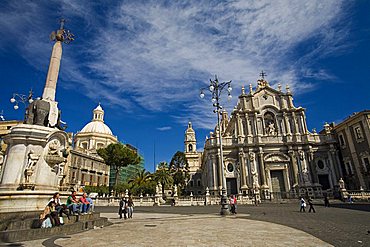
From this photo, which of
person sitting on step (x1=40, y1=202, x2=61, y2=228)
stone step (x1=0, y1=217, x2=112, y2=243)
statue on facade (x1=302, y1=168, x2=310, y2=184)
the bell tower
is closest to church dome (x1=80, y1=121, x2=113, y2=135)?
the bell tower

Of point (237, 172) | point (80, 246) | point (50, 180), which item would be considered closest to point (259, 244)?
point (80, 246)

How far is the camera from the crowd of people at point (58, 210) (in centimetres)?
761

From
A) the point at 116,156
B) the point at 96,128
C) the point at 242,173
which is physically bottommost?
the point at 242,173

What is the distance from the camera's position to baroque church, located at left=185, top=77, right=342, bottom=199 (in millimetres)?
35062

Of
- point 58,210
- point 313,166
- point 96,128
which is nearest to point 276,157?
point 313,166

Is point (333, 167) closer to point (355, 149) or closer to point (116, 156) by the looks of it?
point (355, 149)

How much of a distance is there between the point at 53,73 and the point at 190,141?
66381mm

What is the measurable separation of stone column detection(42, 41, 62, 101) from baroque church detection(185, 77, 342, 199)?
2742cm

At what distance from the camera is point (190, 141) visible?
77938 millimetres

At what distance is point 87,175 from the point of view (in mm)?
53906

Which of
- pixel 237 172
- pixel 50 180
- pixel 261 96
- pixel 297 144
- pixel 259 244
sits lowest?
pixel 259 244

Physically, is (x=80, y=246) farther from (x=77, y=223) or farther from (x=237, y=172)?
(x=237, y=172)

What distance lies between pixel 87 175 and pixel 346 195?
50514 mm

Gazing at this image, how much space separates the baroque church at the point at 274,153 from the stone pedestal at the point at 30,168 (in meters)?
27.6
